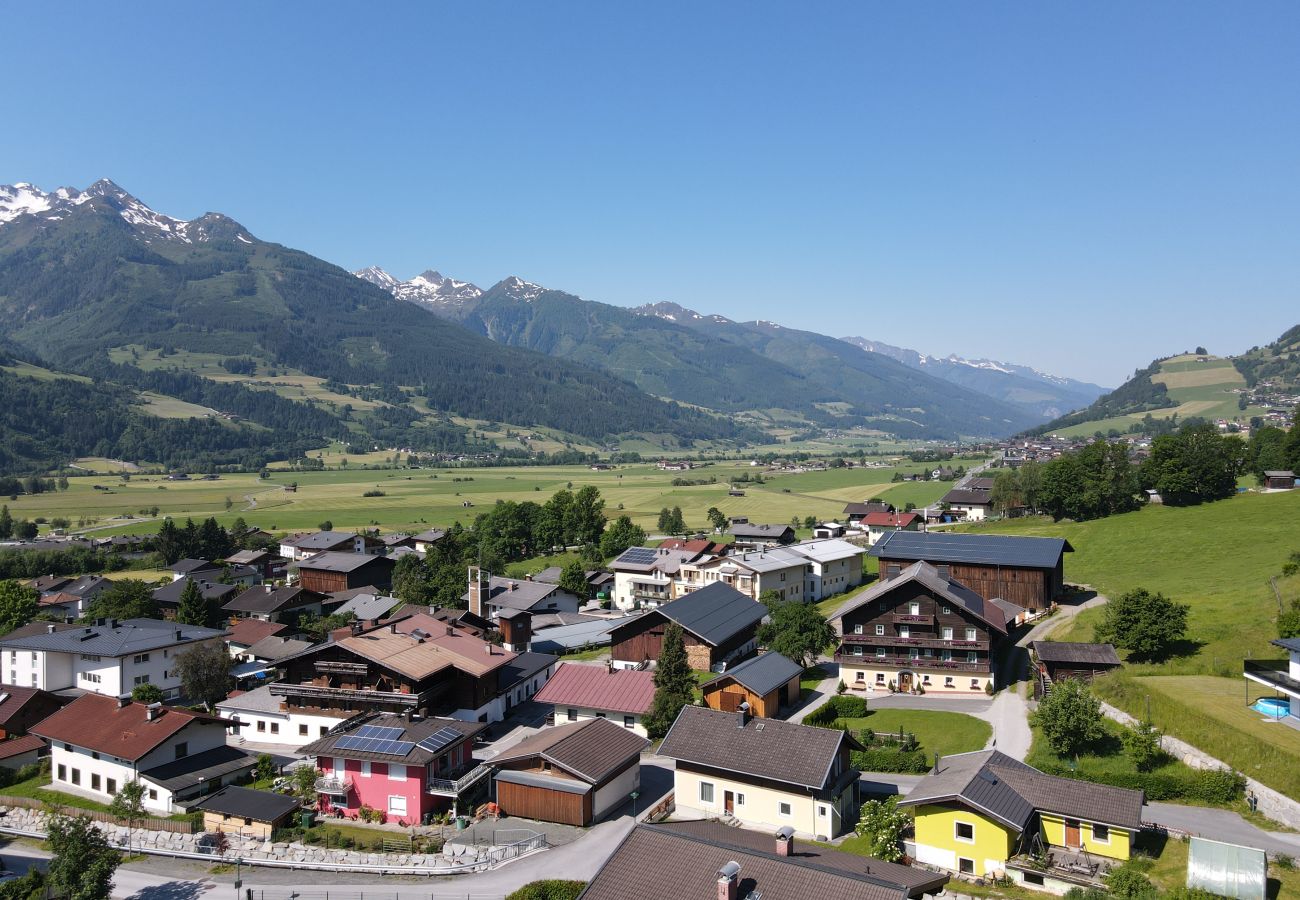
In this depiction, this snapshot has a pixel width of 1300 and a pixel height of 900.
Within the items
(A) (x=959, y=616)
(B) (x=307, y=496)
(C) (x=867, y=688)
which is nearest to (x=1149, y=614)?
(A) (x=959, y=616)

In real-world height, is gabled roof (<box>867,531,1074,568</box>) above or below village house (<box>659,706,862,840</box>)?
above

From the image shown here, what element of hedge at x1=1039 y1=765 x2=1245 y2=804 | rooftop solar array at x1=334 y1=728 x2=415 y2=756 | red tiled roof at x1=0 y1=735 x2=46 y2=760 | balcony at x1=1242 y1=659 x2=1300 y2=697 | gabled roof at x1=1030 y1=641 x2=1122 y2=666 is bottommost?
red tiled roof at x1=0 y1=735 x2=46 y2=760

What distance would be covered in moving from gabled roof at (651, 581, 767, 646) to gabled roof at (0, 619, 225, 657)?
31.8 meters

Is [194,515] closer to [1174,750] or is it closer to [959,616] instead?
[959,616]

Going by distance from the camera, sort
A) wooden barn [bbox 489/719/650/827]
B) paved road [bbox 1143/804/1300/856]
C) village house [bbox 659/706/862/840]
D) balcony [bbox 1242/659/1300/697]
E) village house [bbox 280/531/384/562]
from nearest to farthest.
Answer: paved road [bbox 1143/804/1300/856] → village house [bbox 659/706/862/840] → wooden barn [bbox 489/719/650/827] → balcony [bbox 1242/659/1300/697] → village house [bbox 280/531/384/562]

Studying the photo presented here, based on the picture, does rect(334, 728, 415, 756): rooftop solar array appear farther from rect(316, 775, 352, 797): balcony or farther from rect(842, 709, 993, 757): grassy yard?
rect(842, 709, 993, 757): grassy yard

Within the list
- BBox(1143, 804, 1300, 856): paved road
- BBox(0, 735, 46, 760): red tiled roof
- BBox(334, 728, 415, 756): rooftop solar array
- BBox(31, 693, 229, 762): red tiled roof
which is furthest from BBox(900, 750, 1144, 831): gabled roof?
BBox(0, 735, 46, 760): red tiled roof

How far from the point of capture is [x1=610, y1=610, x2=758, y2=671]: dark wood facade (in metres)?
51.7

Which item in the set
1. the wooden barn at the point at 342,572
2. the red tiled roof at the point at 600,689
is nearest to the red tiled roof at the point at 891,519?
the wooden barn at the point at 342,572

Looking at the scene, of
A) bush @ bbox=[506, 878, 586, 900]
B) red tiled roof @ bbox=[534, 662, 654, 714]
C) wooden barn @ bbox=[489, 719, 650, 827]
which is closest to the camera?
bush @ bbox=[506, 878, 586, 900]

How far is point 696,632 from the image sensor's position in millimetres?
51375

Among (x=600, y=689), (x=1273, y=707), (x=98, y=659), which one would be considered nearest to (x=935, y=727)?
(x=1273, y=707)

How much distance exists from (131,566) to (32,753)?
59.9m

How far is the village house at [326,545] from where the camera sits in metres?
94.2
